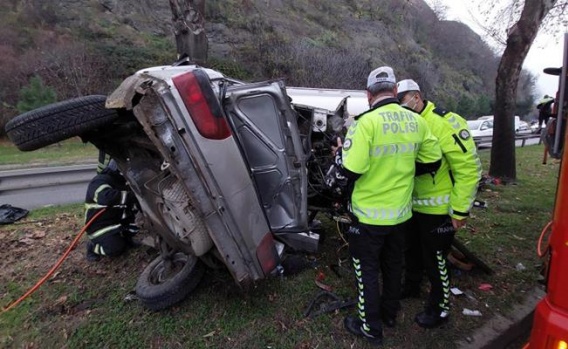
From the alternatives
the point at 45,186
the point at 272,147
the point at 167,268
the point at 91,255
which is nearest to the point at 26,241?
the point at 91,255

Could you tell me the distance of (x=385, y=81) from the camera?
250cm

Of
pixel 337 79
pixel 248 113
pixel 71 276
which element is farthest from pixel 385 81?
pixel 337 79

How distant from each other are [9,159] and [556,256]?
15755 mm

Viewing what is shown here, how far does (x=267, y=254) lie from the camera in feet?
8.93

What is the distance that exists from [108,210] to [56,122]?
55.6 inches

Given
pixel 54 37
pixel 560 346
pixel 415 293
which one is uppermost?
pixel 54 37

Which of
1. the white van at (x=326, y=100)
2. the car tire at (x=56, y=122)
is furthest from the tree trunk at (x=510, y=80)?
the car tire at (x=56, y=122)

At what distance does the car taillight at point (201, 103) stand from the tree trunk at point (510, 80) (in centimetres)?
691

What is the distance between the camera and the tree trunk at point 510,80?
22.6ft

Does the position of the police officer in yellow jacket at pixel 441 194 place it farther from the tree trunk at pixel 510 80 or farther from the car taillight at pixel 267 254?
the tree trunk at pixel 510 80

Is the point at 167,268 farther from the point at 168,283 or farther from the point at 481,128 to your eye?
the point at 481,128

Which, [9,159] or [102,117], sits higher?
[9,159]

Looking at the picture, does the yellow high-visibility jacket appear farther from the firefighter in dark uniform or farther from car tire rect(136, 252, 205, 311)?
the firefighter in dark uniform

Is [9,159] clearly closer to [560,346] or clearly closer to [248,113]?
[248,113]
